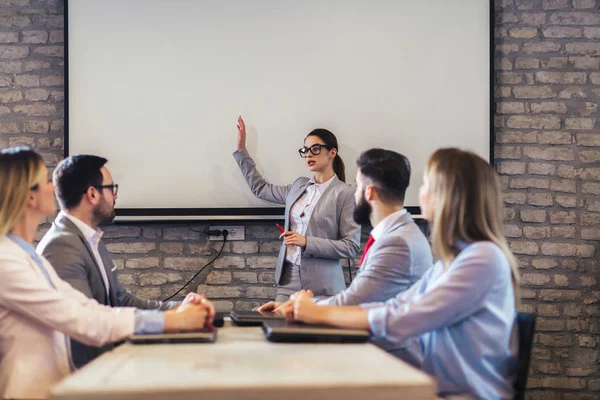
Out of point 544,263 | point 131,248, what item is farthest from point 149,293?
point 544,263

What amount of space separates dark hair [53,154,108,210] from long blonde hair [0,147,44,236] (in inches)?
19.9

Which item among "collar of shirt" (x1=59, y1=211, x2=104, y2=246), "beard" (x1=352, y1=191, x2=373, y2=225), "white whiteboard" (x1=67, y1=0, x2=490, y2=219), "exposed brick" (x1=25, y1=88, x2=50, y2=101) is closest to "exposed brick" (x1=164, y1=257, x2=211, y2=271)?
"white whiteboard" (x1=67, y1=0, x2=490, y2=219)

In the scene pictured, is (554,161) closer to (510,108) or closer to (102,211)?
(510,108)

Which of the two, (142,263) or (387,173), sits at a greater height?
(387,173)

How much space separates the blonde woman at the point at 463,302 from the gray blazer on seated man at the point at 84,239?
885 millimetres

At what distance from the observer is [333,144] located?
343cm

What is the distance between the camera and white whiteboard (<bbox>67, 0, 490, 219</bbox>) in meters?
3.60

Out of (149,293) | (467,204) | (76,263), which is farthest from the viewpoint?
(149,293)

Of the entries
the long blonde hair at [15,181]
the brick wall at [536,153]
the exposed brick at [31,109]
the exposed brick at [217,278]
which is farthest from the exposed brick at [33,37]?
the long blonde hair at [15,181]

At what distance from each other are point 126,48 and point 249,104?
2.63 feet

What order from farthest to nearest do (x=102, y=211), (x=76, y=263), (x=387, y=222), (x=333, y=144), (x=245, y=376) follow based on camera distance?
(x=333, y=144)
(x=102, y=211)
(x=387, y=222)
(x=76, y=263)
(x=245, y=376)

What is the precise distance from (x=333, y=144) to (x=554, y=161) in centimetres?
137

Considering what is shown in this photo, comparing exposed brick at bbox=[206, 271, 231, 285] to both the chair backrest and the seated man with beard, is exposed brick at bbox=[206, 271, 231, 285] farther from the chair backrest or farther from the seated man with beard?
the chair backrest

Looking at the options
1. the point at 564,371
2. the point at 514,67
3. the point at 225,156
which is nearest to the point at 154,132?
the point at 225,156
